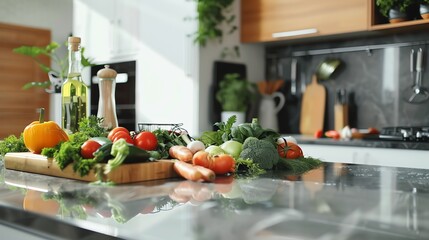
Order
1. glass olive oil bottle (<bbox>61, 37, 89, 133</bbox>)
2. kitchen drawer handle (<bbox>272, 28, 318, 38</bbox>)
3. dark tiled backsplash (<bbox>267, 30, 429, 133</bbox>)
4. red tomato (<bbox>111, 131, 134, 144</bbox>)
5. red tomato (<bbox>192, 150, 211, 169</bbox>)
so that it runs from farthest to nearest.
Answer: kitchen drawer handle (<bbox>272, 28, 318, 38</bbox>) → dark tiled backsplash (<bbox>267, 30, 429, 133</bbox>) → glass olive oil bottle (<bbox>61, 37, 89, 133</bbox>) → red tomato (<bbox>111, 131, 134, 144</bbox>) → red tomato (<bbox>192, 150, 211, 169</bbox>)

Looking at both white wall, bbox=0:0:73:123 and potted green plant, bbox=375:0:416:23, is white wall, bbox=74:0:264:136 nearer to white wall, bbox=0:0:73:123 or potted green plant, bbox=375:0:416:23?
potted green plant, bbox=375:0:416:23

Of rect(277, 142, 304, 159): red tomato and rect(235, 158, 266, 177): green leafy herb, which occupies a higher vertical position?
rect(277, 142, 304, 159): red tomato

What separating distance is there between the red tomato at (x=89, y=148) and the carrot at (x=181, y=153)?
250 mm

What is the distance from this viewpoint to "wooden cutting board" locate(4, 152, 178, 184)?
4.37ft

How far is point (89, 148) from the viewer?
1396 mm

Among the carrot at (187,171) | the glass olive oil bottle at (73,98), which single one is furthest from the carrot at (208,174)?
the glass olive oil bottle at (73,98)

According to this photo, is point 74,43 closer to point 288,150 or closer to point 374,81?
point 288,150

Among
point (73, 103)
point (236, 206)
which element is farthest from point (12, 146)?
point (236, 206)

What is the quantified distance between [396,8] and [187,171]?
2224mm

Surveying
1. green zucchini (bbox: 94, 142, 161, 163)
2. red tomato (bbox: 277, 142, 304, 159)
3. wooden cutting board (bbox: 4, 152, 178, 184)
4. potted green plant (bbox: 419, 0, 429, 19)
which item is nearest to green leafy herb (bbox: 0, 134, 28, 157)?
wooden cutting board (bbox: 4, 152, 178, 184)

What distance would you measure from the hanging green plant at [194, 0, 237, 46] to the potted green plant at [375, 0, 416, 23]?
1.13 metres

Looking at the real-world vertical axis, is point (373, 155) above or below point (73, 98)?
below

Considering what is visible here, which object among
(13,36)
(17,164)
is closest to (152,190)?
(17,164)

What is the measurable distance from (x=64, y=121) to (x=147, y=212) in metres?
1.08
